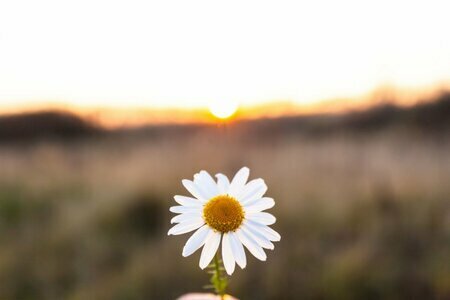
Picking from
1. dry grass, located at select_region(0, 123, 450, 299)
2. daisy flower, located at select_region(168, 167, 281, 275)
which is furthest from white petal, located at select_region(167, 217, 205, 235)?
dry grass, located at select_region(0, 123, 450, 299)

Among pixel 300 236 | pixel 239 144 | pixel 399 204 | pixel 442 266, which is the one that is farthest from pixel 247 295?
pixel 239 144

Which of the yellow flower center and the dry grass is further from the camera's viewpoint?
the dry grass

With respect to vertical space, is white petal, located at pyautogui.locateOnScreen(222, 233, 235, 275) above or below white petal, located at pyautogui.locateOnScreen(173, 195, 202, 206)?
below

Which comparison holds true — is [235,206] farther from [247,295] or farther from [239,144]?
[239,144]

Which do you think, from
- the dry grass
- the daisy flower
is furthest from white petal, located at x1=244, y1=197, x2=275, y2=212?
the dry grass

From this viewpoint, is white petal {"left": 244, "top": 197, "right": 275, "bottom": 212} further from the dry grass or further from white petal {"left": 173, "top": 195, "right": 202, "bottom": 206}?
the dry grass

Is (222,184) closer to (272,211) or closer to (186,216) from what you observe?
(186,216)

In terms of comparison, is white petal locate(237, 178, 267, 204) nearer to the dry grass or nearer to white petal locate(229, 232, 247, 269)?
white petal locate(229, 232, 247, 269)
